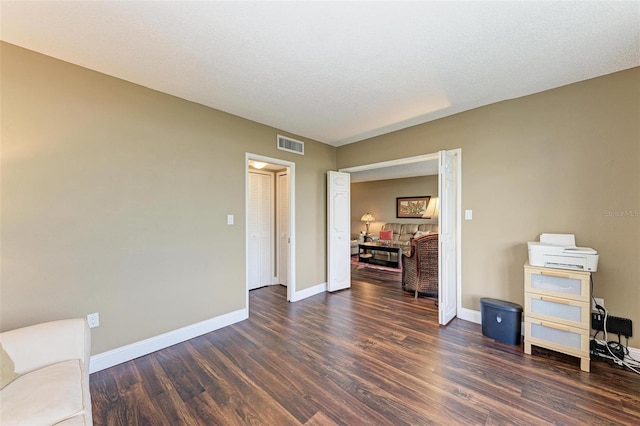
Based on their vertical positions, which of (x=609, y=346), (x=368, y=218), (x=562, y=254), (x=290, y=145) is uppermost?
(x=290, y=145)

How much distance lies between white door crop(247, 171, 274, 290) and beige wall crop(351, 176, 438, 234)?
14.7 feet

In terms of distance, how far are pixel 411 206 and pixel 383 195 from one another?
103 cm

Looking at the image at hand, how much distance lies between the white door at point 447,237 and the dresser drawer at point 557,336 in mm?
784

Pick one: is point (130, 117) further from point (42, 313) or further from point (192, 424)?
point (192, 424)

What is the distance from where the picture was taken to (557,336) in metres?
2.22

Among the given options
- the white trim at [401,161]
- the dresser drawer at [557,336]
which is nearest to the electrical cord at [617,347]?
the dresser drawer at [557,336]

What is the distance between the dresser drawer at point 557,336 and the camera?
82.4 inches

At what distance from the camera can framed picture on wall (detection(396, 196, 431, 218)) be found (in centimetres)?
726

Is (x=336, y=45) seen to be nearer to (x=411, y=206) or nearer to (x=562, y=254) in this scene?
(x=562, y=254)

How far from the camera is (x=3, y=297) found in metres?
1.79

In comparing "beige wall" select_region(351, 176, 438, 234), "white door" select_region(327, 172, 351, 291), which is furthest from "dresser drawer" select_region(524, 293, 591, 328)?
Result: "beige wall" select_region(351, 176, 438, 234)

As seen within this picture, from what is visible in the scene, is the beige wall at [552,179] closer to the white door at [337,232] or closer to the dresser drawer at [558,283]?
the dresser drawer at [558,283]

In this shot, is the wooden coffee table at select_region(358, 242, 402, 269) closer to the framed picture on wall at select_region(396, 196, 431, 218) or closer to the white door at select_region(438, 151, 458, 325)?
the framed picture on wall at select_region(396, 196, 431, 218)

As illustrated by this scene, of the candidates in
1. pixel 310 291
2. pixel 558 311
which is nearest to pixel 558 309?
pixel 558 311
